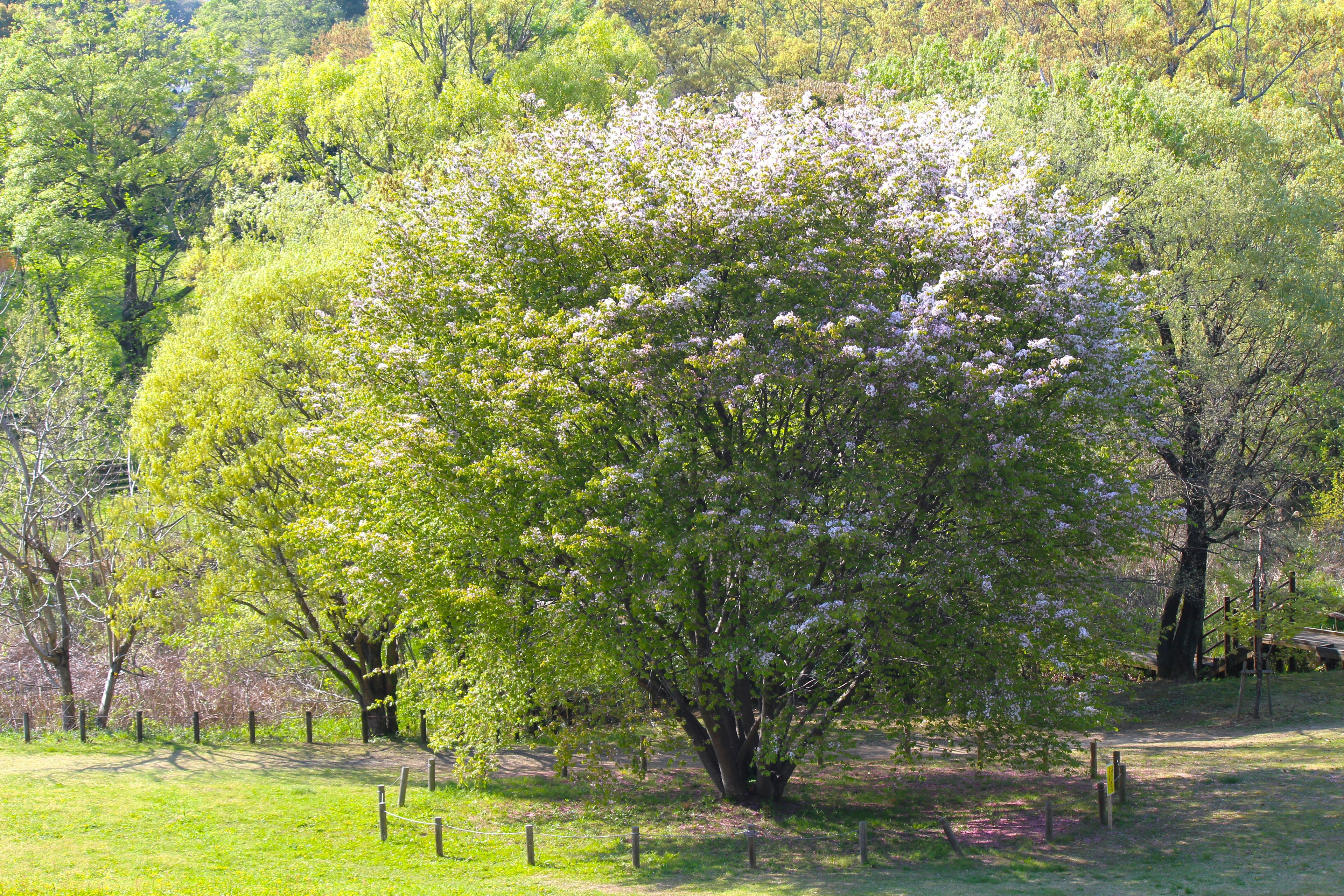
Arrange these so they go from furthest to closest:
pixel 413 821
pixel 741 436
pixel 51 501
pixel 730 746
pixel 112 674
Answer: pixel 51 501
pixel 112 674
pixel 730 746
pixel 413 821
pixel 741 436

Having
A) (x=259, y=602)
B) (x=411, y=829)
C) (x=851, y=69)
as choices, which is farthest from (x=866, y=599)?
(x=851, y=69)

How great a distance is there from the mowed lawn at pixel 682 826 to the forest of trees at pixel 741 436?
1.60m

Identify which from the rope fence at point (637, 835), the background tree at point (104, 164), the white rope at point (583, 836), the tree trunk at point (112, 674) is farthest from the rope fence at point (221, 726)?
the background tree at point (104, 164)

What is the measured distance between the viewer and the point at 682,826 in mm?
18453

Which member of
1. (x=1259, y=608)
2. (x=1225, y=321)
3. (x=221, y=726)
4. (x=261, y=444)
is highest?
(x=1225, y=321)

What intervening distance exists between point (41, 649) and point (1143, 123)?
33309mm

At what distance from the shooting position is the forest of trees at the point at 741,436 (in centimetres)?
1542

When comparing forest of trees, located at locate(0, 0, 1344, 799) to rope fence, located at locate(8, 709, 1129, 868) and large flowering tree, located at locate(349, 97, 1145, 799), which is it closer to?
large flowering tree, located at locate(349, 97, 1145, 799)

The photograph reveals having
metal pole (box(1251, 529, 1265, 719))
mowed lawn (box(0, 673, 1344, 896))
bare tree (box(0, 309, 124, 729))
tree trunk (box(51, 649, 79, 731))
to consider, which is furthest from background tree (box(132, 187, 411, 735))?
metal pole (box(1251, 529, 1265, 719))

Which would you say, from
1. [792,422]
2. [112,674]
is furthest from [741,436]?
[112,674]

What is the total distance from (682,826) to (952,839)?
4625 mm

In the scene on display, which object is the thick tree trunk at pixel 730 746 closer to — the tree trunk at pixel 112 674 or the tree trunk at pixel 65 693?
the tree trunk at pixel 112 674

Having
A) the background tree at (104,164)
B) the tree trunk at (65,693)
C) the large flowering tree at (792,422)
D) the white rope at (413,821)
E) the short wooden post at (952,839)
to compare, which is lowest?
the short wooden post at (952,839)

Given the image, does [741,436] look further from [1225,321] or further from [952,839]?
[1225,321]
